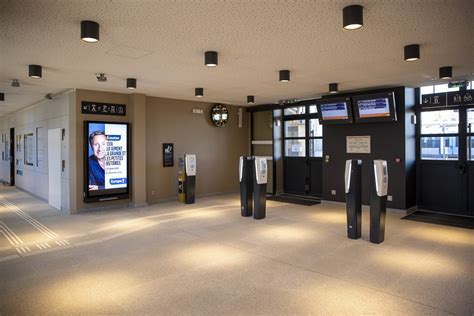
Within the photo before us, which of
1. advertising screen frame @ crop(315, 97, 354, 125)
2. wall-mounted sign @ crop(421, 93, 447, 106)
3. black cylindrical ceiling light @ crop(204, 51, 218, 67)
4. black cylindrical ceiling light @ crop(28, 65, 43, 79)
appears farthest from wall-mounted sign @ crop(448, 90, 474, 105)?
black cylindrical ceiling light @ crop(28, 65, 43, 79)

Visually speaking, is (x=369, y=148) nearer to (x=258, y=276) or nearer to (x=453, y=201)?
(x=453, y=201)

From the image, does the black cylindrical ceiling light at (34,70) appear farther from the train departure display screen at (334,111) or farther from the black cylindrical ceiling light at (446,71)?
the black cylindrical ceiling light at (446,71)

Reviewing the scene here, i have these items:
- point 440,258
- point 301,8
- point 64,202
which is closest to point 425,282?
point 440,258

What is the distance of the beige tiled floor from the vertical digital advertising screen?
1019 mm

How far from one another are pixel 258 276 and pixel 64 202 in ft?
18.1

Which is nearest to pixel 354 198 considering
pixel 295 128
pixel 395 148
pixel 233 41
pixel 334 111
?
pixel 395 148

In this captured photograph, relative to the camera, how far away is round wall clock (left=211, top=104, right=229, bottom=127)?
9.70 meters

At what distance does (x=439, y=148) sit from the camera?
23.7 ft

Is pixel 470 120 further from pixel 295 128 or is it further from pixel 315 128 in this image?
pixel 295 128

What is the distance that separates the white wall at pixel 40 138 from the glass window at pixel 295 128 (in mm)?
5910

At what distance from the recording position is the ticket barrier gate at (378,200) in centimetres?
498

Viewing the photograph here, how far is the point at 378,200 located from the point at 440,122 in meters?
3.42

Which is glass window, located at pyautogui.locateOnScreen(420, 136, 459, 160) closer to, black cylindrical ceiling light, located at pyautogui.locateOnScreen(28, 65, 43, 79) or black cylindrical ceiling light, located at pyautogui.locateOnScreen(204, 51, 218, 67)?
black cylindrical ceiling light, located at pyautogui.locateOnScreen(204, 51, 218, 67)

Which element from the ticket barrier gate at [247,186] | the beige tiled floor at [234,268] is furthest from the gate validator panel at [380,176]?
the ticket barrier gate at [247,186]
